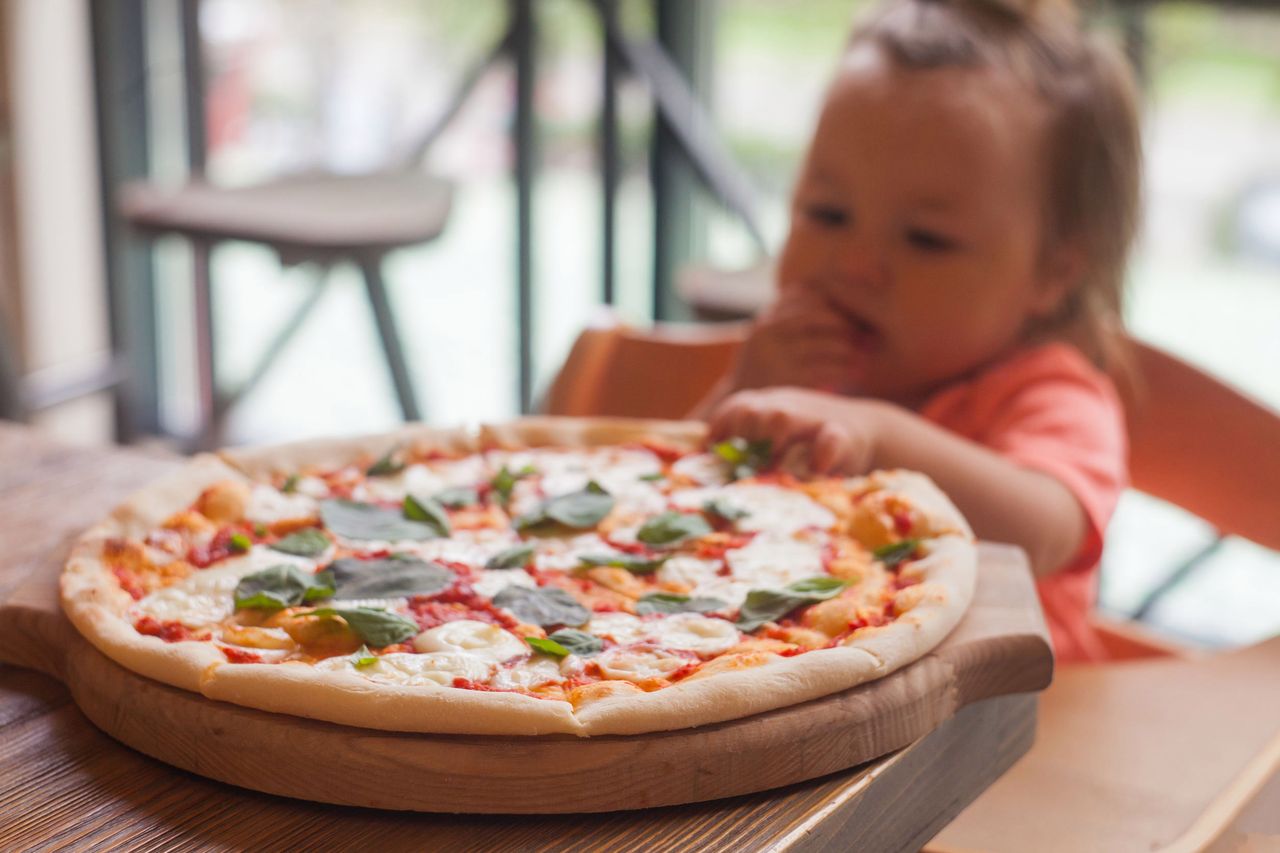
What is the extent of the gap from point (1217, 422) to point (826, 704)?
35.4 inches

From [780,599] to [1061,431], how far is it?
0.56 m

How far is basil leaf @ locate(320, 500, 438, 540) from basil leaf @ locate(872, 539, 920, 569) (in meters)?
0.33

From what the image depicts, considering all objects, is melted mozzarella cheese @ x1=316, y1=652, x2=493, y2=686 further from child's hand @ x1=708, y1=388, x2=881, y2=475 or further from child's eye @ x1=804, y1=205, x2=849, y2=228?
child's eye @ x1=804, y1=205, x2=849, y2=228

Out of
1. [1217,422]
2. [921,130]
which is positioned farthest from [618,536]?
[1217,422]

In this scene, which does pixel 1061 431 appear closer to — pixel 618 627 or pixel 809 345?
pixel 809 345

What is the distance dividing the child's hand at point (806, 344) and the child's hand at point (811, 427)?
20 cm

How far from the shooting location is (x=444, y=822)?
73 centimetres

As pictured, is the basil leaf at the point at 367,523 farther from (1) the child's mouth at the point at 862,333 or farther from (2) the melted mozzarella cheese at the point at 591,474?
(1) the child's mouth at the point at 862,333

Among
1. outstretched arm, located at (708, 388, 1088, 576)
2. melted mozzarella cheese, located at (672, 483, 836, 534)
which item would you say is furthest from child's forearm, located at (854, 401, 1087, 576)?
melted mozzarella cheese, located at (672, 483, 836, 534)

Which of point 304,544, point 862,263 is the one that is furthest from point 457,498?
point 862,263

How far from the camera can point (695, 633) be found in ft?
2.92

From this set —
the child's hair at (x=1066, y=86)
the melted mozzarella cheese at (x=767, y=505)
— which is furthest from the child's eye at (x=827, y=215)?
the melted mozzarella cheese at (x=767, y=505)

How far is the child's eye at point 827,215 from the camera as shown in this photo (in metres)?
1.45

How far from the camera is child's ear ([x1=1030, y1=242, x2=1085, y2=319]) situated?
1488 mm
